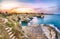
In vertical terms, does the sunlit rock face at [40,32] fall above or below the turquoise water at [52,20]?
below

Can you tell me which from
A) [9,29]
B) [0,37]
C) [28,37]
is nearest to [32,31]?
[28,37]

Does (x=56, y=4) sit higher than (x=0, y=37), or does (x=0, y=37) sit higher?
(x=56, y=4)

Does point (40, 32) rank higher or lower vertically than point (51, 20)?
lower

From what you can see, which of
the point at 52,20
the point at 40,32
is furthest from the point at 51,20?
the point at 40,32

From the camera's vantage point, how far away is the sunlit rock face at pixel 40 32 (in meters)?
1.79

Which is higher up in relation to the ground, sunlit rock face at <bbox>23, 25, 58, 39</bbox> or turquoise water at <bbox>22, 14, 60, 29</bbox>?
turquoise water at <bbox>22, 14, 60, 29</bbox>

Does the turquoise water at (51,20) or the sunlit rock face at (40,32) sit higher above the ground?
the turquoise water at (51,20)

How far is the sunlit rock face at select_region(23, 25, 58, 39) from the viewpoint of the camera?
5.86 feet

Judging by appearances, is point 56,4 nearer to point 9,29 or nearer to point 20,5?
point 20,5

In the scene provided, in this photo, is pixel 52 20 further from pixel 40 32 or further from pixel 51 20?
pixel 40 32

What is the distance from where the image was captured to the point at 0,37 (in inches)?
69.4

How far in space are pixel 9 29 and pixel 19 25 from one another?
0.13m

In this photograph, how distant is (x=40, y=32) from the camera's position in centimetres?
180

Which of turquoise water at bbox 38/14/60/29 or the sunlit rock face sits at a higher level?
turquoise water at bbox 38/14/60/29
